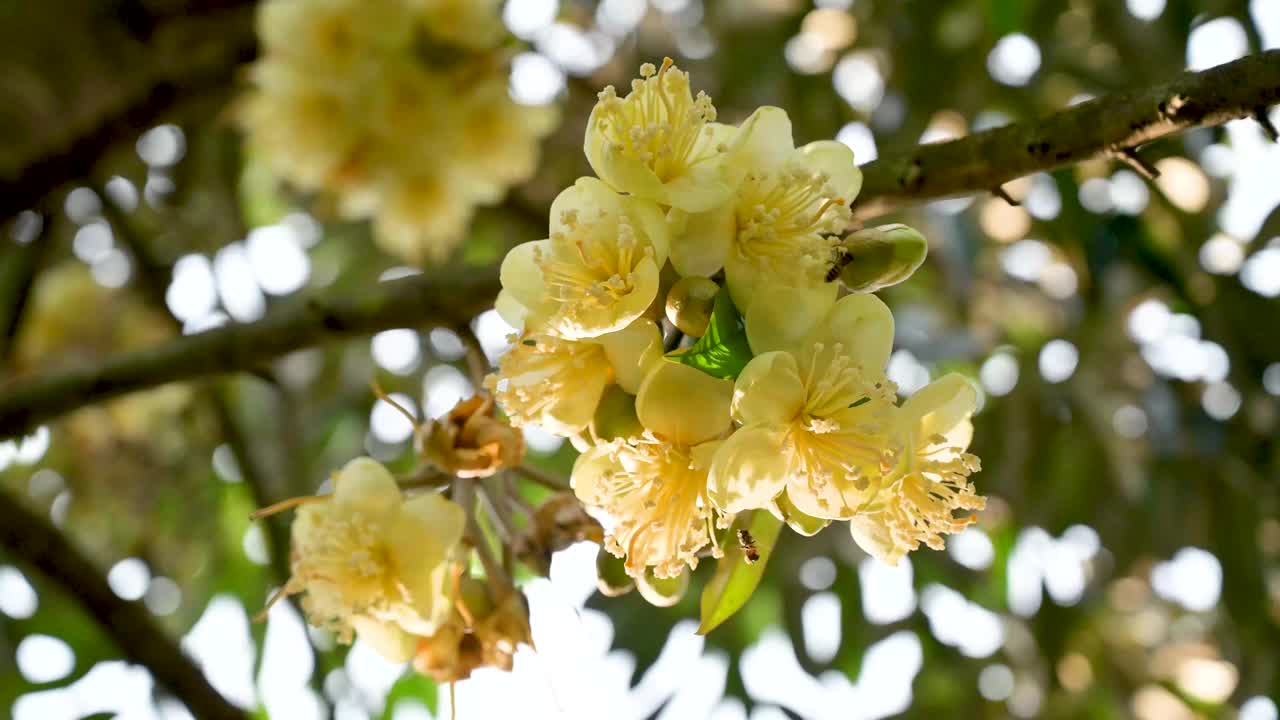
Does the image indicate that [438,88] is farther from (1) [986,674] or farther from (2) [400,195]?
(1) [986,674]

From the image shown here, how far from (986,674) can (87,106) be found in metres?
1.78

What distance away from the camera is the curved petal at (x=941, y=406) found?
73 cm

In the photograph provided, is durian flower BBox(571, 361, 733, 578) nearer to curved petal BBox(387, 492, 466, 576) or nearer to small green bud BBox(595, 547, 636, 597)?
small green bud BBox(595, 547, 636, 597)

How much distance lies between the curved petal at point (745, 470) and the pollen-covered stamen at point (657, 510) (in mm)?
52

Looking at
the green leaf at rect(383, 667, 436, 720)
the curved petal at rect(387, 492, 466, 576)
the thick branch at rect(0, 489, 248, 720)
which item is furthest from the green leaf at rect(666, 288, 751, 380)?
the green leaf at rect(383, 667, 436, 720)

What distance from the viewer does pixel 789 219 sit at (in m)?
0.71

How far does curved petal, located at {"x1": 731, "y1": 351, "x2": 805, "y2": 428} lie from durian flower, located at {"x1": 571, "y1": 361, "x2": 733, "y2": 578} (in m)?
0.02

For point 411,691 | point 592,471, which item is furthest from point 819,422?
point 411,691

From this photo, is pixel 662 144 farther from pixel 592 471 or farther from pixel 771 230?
pixel 592 471

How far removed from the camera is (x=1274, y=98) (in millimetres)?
604

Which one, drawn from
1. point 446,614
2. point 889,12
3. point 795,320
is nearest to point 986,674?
point 889,12

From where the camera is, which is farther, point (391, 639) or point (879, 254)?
point (391, 639)

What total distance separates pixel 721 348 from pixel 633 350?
0.06 meters

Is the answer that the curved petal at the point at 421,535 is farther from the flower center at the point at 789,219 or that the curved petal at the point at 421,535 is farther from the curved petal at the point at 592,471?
the flower center at the point at 789,219
